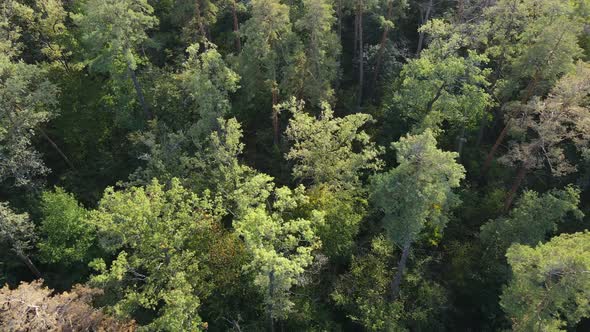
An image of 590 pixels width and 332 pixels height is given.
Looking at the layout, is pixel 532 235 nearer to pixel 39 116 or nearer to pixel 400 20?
pixel 400 20

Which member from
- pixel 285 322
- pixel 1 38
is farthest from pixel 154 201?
pixel 1 38

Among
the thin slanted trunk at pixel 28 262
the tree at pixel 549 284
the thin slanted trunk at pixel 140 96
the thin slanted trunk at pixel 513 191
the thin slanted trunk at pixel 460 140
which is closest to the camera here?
the tree at pixel 549 284

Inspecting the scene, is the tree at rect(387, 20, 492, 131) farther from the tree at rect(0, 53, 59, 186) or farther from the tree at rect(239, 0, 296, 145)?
the tree at rect(0, 53, 59, 186)

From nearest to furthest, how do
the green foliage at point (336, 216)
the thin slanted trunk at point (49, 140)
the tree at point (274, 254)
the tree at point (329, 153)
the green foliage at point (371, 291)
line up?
the tree at point (274, 254), the green foliage at point (371, 291), the green foliage at point (336, 216), the tree at point (329, 153), the thin slanted trunk at point (49, 140)

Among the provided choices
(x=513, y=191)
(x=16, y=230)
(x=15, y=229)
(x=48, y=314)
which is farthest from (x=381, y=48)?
(x=48, y=314)

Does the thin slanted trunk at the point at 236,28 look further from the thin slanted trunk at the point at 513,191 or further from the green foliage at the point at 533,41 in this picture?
the thin slanted trunk at the point at 513,191

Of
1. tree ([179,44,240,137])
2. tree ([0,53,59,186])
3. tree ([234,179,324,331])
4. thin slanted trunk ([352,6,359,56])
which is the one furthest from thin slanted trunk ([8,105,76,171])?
thin slanted trunk ([352,6,359,56])

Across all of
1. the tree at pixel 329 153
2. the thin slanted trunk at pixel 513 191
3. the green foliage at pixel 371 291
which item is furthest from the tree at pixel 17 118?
the thin slanted trunk at pixel 513 191

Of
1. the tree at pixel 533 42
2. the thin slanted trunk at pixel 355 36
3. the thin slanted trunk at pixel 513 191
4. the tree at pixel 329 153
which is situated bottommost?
the thin slanted trunk at pixel 513 191
